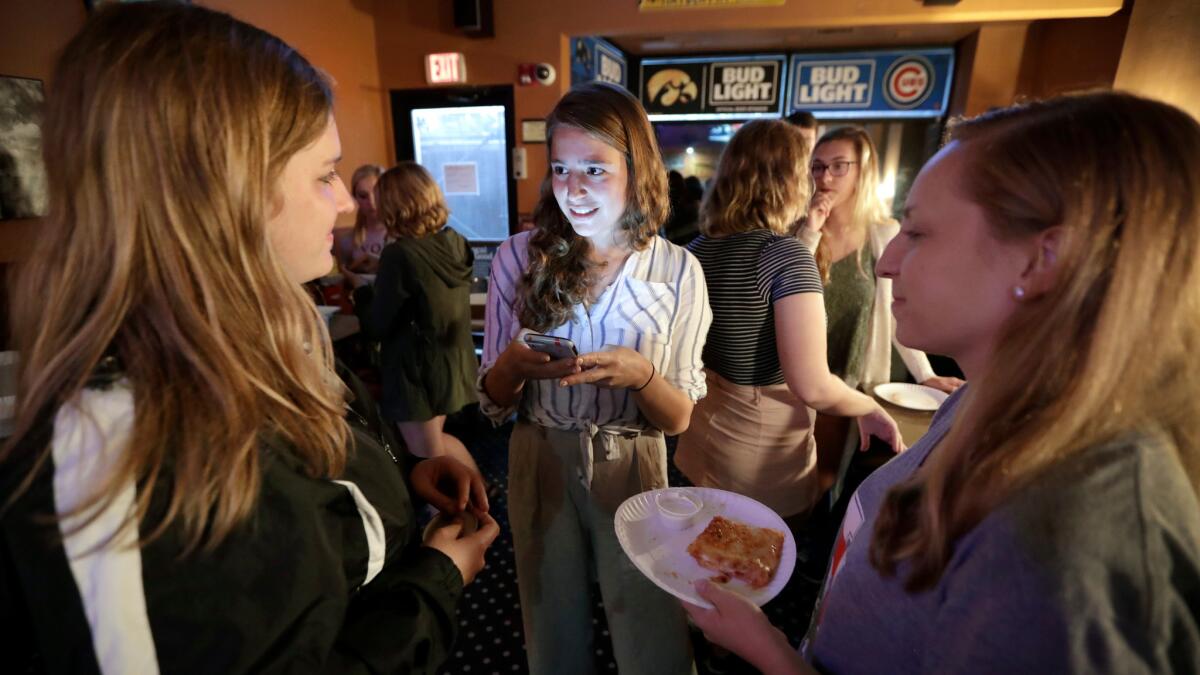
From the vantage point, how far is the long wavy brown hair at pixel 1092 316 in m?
0.53

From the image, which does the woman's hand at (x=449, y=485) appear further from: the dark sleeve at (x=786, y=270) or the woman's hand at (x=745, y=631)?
the dark sleeve at (x=786, y=270)

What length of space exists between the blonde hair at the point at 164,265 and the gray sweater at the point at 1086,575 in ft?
2.48

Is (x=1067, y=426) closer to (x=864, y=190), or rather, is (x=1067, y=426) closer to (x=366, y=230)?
(x=864, y=190)

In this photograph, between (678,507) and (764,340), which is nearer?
(678,507)

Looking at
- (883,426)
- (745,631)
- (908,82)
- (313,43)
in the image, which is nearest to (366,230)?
(313,43)

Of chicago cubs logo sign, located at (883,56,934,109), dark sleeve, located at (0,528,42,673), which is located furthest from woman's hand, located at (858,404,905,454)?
chicago cubs logo sign, located at (883,56,934,109)

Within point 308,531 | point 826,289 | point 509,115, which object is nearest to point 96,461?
point 308,531

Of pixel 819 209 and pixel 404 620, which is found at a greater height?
pixel 819 209

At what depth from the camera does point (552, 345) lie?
1.13m

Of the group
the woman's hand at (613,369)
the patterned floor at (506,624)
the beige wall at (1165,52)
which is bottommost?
the patterned floor at (506,624)

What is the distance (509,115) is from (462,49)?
786 mm

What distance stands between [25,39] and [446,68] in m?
3.33

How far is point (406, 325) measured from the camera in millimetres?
2729

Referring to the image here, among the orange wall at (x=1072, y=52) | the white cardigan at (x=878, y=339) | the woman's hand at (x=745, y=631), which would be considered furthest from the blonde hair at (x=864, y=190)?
the orange wall at (x=1072, y=52)
